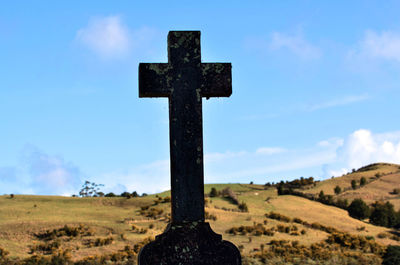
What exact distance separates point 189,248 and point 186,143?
145 cm

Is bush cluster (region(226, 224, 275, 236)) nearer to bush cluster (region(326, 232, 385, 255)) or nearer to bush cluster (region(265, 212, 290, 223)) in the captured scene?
bush cluster (region(326, 232, 385, 255))

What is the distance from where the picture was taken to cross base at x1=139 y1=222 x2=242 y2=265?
6.84m

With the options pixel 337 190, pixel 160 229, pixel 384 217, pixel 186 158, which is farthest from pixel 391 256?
pixel 337 190

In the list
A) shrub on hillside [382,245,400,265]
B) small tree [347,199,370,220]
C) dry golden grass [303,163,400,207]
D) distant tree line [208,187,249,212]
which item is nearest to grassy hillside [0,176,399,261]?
distant tree line [208,187,249,212]

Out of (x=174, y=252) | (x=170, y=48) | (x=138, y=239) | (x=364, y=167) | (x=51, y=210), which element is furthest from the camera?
(x=364, y=167)

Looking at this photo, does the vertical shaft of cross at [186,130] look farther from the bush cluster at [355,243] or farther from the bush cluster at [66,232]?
the bush cluster at [355,243]

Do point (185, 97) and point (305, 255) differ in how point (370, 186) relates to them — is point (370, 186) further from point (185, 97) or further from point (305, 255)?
point (185, 97)

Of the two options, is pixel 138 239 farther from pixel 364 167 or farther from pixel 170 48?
pixel 364 167

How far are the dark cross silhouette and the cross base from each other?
0.53 feet

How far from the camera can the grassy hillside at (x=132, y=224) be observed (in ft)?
110

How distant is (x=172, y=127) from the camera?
7203mm

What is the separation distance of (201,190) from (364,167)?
105 m

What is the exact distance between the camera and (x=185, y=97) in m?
7.30

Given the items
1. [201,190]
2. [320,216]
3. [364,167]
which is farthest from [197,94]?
[364,167]
